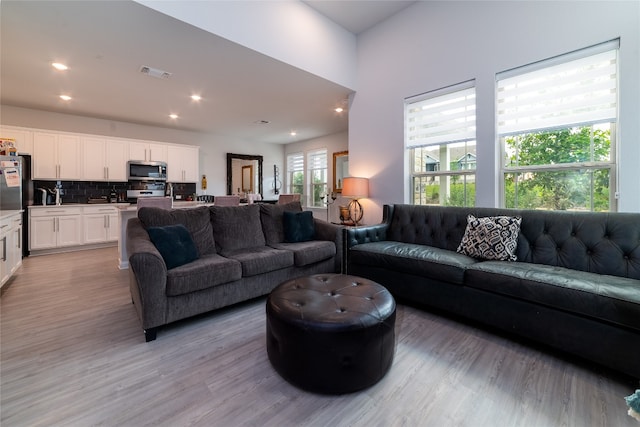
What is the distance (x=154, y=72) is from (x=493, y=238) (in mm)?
4423

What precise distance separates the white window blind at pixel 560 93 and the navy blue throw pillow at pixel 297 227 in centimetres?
238

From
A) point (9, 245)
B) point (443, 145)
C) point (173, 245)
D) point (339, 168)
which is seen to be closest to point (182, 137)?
point (339, 168)

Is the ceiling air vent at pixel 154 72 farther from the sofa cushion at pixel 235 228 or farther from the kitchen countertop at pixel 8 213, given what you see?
the kitchen countertop at pixel 8 213

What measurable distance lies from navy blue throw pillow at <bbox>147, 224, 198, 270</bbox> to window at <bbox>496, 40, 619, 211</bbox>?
3288 mm

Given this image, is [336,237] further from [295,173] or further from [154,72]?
[295,173]

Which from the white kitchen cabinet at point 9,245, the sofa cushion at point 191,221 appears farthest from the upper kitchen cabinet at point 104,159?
the sofa cushion at point 191,221

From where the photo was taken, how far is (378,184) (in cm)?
411

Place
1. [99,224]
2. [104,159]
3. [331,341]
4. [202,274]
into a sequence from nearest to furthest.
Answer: [331,341], [202,274], [99,224], [104,159]

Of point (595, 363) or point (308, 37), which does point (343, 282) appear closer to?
point (595, 363)

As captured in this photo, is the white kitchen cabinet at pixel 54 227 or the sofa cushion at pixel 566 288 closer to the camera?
the sofa cushion at pixel 566 288

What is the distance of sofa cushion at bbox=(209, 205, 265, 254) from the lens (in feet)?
9.74

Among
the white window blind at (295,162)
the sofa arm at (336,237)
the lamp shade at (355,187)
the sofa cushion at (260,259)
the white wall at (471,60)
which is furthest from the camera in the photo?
the white window blind at (295,162)

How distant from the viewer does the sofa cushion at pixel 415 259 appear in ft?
7.51

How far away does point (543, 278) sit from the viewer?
1873mm
